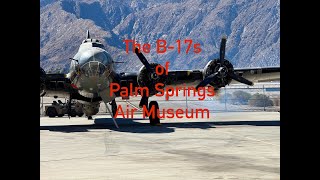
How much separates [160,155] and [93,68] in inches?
550

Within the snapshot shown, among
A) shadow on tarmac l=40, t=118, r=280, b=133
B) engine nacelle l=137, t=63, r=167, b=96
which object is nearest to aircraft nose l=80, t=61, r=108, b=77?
shadow on tarmac l=40, t=118, r=280, b=133

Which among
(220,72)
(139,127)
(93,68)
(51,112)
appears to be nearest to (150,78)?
(139,127)

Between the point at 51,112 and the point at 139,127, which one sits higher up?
Result: the point at 51,112

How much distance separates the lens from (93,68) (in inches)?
1202

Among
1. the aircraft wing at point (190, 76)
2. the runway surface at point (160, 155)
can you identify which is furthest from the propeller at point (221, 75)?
the runway surface at point (160, 155)

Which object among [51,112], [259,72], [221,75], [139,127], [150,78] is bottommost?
[139,127]

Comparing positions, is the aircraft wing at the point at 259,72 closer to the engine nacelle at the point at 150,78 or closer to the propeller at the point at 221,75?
the propeller at the point at 221,75

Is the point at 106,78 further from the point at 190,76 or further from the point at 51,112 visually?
the point at 51,112

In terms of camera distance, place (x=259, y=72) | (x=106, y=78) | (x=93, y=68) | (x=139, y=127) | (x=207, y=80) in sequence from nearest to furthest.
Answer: (x=93, y=68) → (x=106, y=78) → (x=139, y=127) → (x=207, y=80) → (x=259, y=72)

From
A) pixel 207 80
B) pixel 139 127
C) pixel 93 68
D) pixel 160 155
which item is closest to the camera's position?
pixel 160 155

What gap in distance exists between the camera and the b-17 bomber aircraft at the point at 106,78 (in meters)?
31.0

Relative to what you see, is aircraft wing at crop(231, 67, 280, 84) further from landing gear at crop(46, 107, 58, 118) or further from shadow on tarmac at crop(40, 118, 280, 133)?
landing gear at crop(46, 107, 58, 118)
